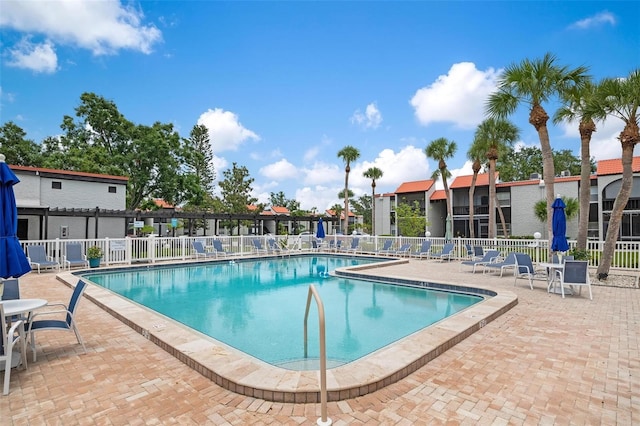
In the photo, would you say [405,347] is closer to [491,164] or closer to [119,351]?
[119,351]

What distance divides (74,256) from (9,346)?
11.3 metres

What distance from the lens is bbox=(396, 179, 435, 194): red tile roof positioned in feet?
115

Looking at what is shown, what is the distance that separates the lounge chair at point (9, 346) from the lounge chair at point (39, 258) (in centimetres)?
944

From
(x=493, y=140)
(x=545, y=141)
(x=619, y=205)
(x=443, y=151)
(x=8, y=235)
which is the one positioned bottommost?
(x=8, y=235)

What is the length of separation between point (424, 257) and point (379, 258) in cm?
214

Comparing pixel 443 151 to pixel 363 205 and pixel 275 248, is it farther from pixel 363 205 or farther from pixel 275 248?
pixel 363 205

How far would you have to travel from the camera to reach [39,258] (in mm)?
11828

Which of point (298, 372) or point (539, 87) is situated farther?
point (539, 87)

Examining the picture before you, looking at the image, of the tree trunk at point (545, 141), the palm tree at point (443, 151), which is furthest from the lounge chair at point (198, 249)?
the palm tree at point (443, 151)

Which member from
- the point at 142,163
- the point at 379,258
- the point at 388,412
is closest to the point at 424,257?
the point at 379,258

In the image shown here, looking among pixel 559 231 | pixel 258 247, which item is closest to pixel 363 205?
pixel 258 247

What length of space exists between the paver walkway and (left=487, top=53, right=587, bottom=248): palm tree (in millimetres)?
7942

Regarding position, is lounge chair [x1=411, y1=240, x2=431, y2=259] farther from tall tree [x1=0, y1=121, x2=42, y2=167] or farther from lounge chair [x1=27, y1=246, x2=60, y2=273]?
tall tree [x1=0, y1=121, x2=42, y2=167]

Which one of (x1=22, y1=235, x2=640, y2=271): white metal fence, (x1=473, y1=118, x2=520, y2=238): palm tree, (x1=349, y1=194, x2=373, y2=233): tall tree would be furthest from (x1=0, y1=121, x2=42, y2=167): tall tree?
(x1=349, y1=194, x2=373, y2=233): tall tree
